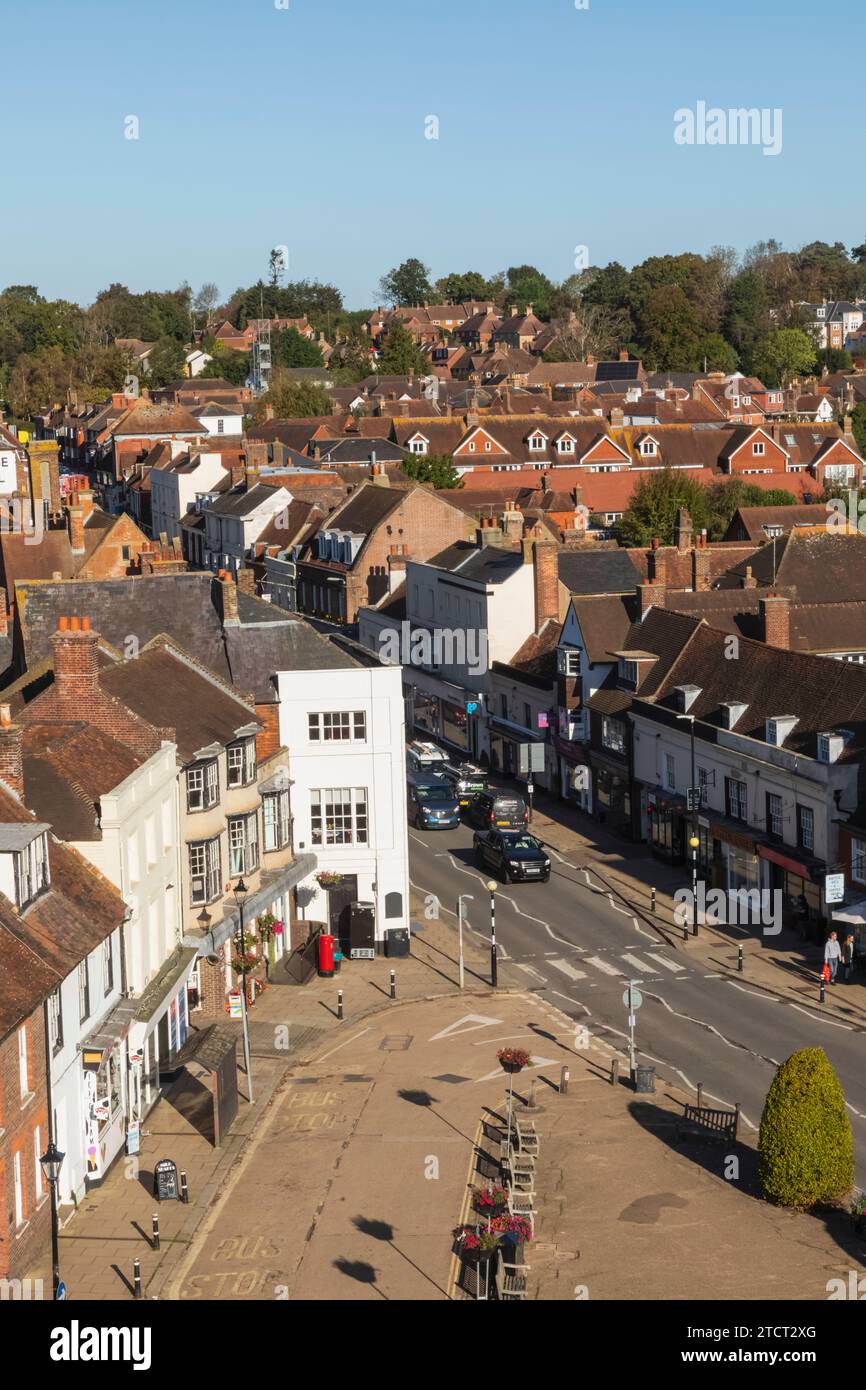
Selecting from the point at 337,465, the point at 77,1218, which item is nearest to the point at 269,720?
the point at 77,1218

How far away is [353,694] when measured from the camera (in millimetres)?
51844

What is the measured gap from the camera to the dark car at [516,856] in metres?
58.5

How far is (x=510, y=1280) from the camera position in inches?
1164

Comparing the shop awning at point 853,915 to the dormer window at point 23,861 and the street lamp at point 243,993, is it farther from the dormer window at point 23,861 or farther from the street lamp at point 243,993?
the dormer window at point 23,861

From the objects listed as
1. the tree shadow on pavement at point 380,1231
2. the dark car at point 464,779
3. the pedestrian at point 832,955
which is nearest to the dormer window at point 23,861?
the tree shadow on pavement at point 380,1231

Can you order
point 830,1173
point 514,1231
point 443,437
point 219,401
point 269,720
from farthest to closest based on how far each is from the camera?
point 219,401, point 443,437, point 269,720, point 830,1173, point 514,1231

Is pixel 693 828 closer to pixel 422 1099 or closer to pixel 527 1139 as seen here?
pixel 422 1099

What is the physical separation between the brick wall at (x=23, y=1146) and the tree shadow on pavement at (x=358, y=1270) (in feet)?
17.0

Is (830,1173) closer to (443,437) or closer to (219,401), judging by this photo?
(443,437)

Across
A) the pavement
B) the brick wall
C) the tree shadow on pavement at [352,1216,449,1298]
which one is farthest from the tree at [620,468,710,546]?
the brick wall

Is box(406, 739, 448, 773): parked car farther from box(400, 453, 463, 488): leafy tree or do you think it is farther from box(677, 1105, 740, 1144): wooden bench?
box(400, 453, 463, 488): leafy tree

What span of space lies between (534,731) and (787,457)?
77.0m

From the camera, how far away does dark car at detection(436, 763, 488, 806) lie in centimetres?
6994
